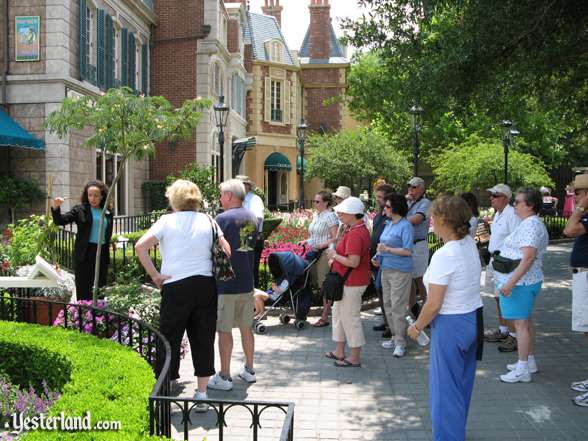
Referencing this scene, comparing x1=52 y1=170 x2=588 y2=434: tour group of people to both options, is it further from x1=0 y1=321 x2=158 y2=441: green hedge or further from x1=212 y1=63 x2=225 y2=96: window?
x1=212 y1=63 x2=225 y2=96: window

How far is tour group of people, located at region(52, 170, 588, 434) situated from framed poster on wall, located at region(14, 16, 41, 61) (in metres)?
10.1

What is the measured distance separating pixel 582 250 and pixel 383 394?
88.4 inches

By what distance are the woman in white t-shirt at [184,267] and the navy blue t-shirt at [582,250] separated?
323 cm

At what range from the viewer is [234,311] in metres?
6.02

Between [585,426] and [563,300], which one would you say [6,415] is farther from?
[563,300]

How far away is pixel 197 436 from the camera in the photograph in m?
4.83

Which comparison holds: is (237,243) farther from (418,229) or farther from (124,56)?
(124,56)

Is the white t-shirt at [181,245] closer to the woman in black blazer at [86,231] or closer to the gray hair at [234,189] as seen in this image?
the gray hair at [234,189]

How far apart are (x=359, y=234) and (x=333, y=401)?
1.77 metres

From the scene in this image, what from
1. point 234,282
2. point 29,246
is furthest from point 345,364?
point 29,246

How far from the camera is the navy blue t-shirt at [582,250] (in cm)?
585

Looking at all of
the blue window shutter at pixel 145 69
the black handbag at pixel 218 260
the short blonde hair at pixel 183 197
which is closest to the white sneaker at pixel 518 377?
the black handbag at pixel 218 260

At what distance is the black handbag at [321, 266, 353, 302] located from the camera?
6.57 m

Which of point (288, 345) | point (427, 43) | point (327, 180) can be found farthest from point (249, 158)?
point (288, 345)
